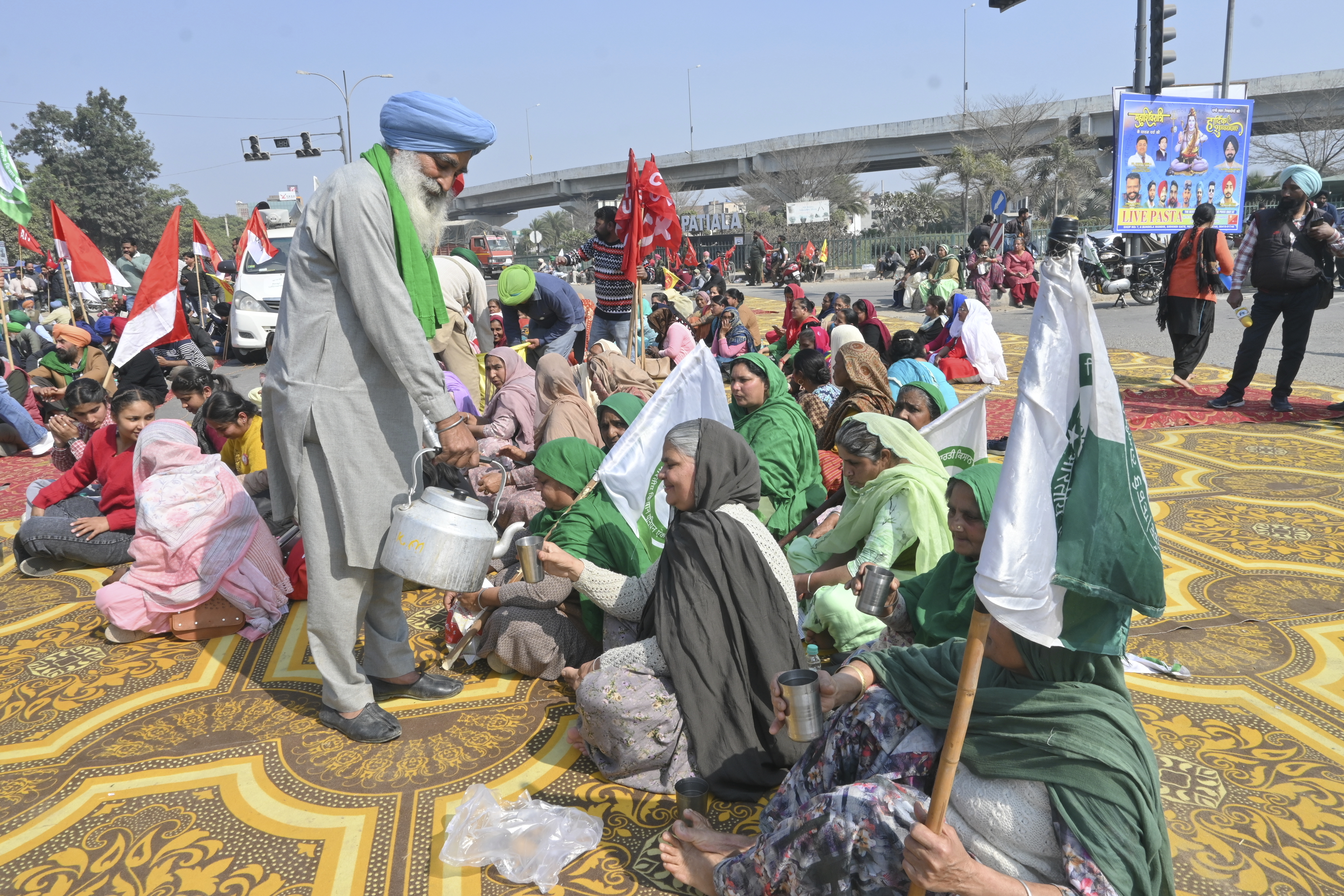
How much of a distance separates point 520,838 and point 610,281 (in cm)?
582

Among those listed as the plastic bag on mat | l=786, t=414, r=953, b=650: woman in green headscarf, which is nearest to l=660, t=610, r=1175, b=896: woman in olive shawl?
the plastic bag on mat

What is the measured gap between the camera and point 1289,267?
6.41m

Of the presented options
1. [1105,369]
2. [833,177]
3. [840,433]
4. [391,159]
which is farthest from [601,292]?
[833,177]

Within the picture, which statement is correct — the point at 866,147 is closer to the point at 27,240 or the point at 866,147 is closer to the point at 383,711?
the point at 27,240

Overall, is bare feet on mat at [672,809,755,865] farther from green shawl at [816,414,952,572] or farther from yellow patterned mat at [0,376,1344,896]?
green shawl at [816,414,952,572]

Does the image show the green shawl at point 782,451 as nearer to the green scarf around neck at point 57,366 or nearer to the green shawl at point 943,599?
the green shawl at point 943,599

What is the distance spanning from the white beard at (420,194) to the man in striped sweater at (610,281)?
4.48m

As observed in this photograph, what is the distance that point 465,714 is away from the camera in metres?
2.96

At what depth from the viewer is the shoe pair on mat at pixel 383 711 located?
277cm

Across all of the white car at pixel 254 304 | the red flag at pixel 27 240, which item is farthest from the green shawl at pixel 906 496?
the white car at pixel 254 304

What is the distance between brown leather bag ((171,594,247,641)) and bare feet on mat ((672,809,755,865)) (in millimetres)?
2406

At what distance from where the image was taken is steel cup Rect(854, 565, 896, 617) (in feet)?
8.34

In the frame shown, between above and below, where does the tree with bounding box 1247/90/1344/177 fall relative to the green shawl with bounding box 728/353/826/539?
above

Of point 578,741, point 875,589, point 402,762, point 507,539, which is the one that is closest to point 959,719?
point 875,589
